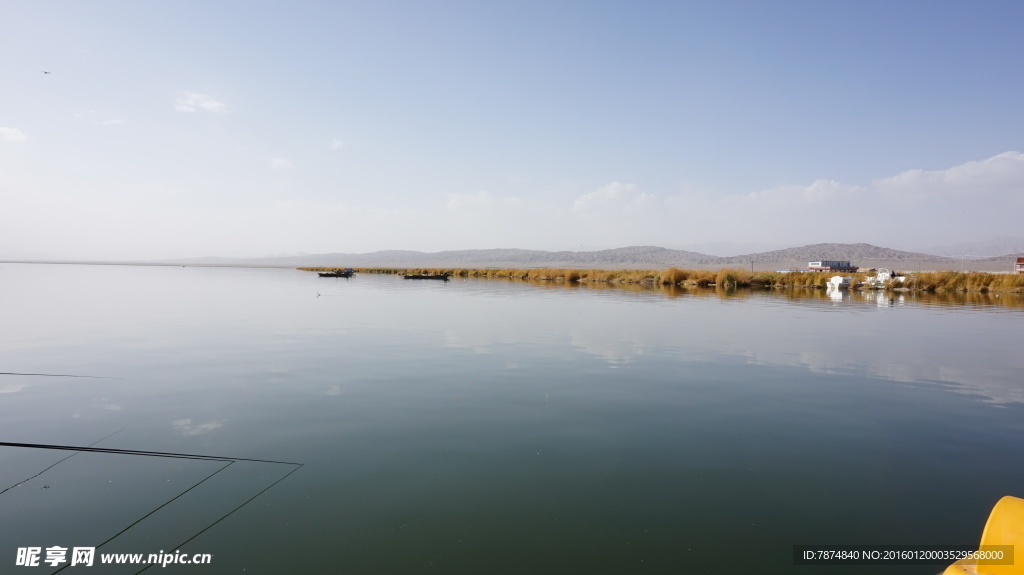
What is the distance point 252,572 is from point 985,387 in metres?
12.0

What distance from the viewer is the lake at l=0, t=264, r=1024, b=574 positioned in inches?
170

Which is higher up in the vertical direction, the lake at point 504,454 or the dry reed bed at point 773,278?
the dry reed bed at point 773,278

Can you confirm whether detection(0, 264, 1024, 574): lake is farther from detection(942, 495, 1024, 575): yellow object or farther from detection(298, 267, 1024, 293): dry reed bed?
detection(298, 267, 1024, 293): dry reed bed

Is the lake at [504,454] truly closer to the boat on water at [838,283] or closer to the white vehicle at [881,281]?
the white vehicle at [881,281]

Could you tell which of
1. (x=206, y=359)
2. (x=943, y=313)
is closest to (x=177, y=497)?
(x=206, y=359)

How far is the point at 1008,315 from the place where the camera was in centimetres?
2217

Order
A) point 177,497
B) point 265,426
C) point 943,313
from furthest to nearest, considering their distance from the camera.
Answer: point 943,313, point 265,426, point 177,497

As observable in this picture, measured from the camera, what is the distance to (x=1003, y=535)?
3.10 metres

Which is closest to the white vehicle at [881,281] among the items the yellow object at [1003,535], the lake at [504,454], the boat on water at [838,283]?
the boat on water at [838,283]

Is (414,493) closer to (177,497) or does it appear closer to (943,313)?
(177,497)

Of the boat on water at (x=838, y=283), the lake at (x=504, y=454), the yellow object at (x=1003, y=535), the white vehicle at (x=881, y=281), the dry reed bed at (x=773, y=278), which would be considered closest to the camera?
the yellow object at (x=1003, y=535)

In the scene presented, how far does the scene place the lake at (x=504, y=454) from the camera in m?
4.32

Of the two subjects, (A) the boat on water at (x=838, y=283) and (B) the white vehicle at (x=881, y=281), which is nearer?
(B) the white vehicle at (x=881, y=281)

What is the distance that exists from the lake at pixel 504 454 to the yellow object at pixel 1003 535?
1021mm
